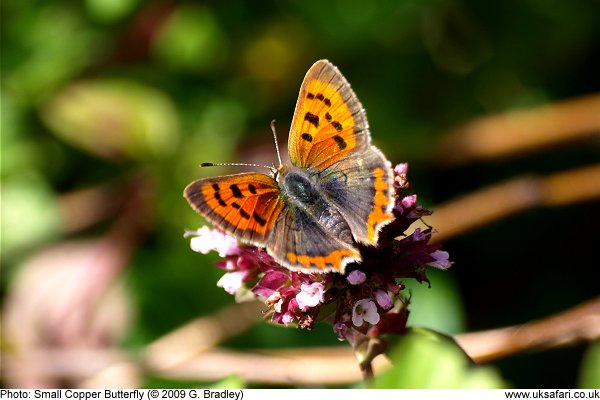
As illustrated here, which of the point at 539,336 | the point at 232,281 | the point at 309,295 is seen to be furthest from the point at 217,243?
the point at 539,336

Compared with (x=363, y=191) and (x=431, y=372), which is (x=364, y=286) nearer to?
(x=363, y=191)

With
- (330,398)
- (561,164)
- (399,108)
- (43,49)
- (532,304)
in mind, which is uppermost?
(43,49)

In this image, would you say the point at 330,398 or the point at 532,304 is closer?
the point at 330,398

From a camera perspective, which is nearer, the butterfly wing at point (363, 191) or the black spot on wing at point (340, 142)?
the butterfly wing at point (363, 191)

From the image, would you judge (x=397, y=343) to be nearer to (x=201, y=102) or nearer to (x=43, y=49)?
(x=201, y=102)

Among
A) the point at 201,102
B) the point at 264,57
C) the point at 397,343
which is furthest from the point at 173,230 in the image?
the point at 397,343

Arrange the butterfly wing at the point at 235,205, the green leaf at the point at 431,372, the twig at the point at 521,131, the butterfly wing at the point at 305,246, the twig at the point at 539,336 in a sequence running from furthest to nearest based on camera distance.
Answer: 1. the twig at the point at 521,131
2. the twig at the point at 539,336
3. the butterfly wing at the point at 235,205
4. the butterfly wing at the point at 305,246
5. the green leaf at the point at 431,372

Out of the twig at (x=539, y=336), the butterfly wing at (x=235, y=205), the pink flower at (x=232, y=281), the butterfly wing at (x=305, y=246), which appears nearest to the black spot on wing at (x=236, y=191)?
the butterfly wing at (x=235, y=205)

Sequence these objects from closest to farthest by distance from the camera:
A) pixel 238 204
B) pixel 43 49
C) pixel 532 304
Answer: pixel 238 204 < pixel 532 304 < pixel 43 49

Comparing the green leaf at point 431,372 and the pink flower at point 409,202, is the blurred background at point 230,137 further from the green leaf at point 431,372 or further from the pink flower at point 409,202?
the green leaf at point 431,372
